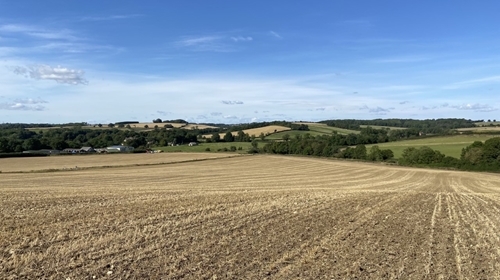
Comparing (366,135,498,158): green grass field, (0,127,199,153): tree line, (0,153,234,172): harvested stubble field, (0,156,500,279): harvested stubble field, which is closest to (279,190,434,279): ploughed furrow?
(0,156,500,279): harvested stubble field

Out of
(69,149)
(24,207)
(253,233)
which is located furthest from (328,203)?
(69,149)

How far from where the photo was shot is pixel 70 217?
1517 cm

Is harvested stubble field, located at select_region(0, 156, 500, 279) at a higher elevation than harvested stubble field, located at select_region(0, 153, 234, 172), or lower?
higher

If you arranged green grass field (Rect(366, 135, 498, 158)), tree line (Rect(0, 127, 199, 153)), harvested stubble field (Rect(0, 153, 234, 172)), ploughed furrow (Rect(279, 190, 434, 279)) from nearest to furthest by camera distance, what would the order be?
ploughed furrow (Rect(279, 190, 434, 279)), harvested stubble field (Rect(0, 153, 234, 172)), green grass field (Rect(366, 135, 498, 158)), tree line (Rect(0, 127, 199, 153))

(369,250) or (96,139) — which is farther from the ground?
(369,250)

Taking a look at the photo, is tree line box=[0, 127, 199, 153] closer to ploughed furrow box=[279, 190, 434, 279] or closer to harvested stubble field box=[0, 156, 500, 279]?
harvested stubble field box=[0, 156, 500, 279]

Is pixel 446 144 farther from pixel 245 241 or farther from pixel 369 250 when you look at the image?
pixel 245 241

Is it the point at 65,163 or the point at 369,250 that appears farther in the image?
the point at 65,163

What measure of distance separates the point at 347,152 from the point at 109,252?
93.4m

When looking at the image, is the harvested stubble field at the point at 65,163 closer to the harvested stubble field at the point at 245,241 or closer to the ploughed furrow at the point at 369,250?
the harvested stubble field at the point at 245,241

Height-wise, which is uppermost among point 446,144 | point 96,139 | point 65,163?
point 446,144

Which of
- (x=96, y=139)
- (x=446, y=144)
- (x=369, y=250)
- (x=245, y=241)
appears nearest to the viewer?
(x=369, y=250)

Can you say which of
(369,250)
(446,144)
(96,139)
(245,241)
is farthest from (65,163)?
(446,144)

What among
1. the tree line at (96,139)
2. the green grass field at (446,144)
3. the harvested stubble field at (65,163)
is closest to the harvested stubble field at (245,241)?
the harvested stubble field at (65,163)
